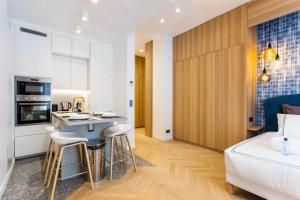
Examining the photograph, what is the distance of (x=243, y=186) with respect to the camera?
2.00m

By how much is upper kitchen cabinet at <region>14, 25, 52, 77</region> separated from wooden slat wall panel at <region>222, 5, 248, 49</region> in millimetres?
3614

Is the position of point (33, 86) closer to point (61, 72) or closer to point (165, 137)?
point (61, 72)

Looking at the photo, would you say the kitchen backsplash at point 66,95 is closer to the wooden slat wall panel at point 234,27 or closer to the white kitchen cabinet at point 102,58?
the white kitchen cabinet at point 102,58

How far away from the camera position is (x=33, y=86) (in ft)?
10.7

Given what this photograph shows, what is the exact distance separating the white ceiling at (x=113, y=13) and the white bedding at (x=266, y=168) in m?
2.43

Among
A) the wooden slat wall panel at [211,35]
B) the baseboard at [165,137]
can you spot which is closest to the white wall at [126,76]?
the baseboard at [165,137]

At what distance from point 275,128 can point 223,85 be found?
1.19 meters

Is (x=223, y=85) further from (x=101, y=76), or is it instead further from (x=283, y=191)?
(x=101, y=76)

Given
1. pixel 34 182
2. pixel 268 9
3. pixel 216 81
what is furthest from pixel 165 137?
pixel 268 9

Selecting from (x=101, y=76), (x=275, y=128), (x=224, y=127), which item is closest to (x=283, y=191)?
(x=275, y=128)

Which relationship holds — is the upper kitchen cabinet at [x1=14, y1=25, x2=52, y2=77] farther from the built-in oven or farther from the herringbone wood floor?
the herringbone wood floor

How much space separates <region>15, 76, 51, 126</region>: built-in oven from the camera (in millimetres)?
3123

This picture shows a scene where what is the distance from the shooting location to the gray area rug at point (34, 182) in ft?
6.71

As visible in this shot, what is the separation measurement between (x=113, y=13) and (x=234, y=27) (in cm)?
233
